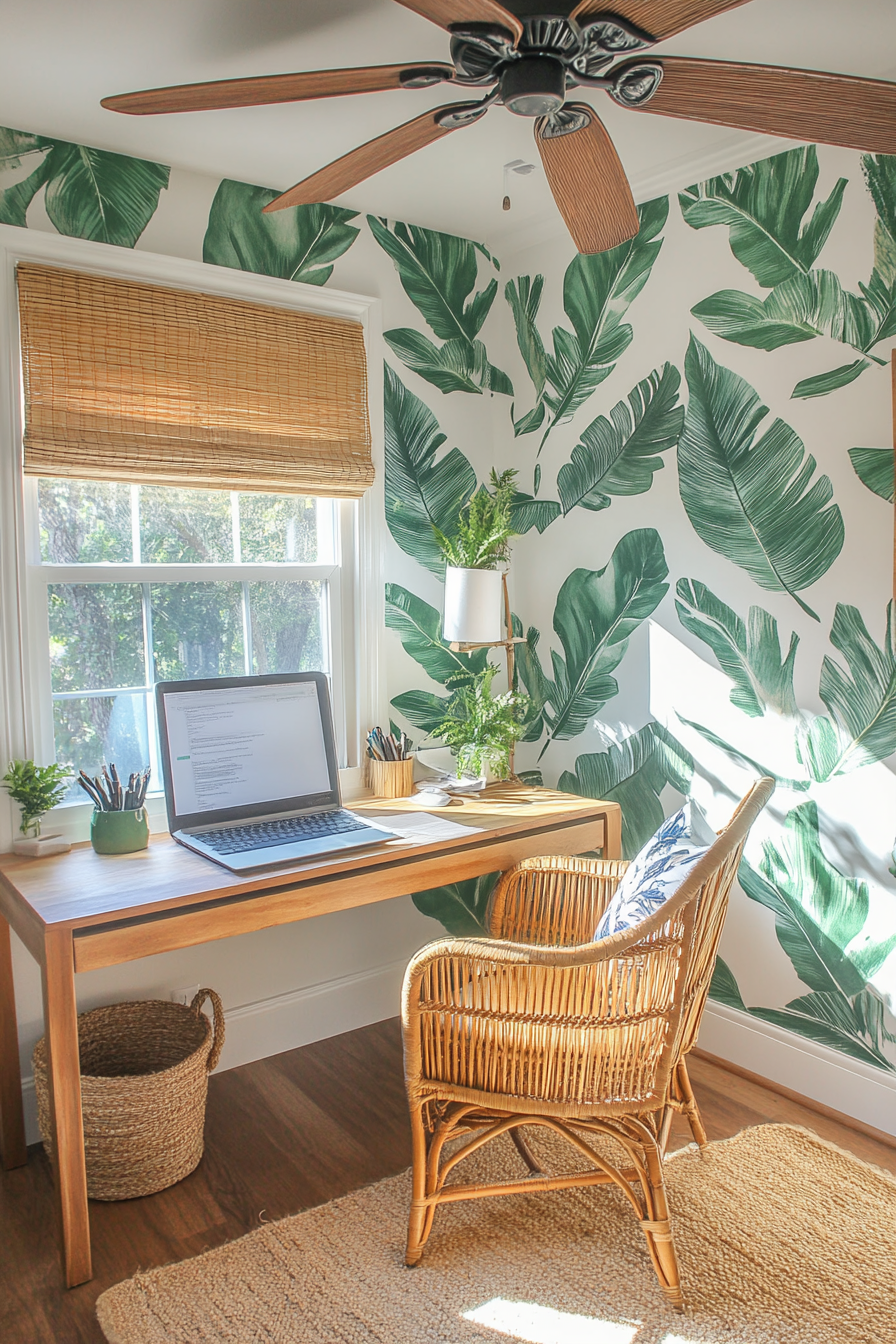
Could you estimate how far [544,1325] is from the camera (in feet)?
5.86

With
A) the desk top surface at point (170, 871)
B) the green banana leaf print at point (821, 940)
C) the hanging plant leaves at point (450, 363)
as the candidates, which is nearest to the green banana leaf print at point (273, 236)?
the hanging plant leaves at point (450, 363)

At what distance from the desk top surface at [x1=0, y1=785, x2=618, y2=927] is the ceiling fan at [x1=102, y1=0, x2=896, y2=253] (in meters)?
1.41

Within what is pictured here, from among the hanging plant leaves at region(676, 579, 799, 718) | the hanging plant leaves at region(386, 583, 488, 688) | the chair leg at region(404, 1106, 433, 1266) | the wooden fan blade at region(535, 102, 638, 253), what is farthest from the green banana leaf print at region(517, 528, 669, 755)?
the chair leg at region(404, 1106, 433, 1266)

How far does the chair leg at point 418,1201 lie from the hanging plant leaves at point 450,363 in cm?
216

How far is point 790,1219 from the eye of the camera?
206 centimetres

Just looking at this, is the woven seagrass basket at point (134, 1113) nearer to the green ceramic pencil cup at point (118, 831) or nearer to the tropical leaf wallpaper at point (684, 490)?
the green ceramic pencil cup at point (118, 831)

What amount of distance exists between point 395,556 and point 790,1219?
79.4 inches

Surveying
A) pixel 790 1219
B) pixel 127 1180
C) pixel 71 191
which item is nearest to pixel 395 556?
pixel 71 191

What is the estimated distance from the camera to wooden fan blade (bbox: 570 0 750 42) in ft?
4.00

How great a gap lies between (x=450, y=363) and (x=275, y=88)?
172 cm

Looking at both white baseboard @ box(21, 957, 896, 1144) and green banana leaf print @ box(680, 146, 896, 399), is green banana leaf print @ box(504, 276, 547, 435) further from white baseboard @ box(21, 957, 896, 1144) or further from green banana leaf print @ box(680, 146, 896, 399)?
white baseboard @ box(21, 957, 896, 1144)

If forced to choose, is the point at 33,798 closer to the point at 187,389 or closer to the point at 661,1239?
the point at 187,389

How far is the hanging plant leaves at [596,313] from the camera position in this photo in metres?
2.80

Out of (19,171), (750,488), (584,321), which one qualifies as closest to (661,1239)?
(750,488)
